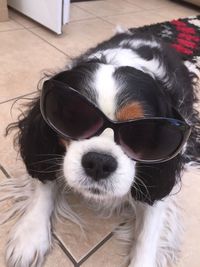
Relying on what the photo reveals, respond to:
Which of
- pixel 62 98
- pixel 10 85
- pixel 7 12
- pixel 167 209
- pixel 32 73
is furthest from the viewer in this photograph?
pixel 7 12

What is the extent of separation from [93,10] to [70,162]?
230 centimetres

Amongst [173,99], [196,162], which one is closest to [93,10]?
[196,162]

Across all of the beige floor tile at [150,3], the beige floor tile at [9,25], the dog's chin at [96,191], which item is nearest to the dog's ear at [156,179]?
the dog's chin at [96,191]

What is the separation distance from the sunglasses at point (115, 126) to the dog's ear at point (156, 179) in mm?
99

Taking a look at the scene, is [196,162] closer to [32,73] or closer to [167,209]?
[167,209]

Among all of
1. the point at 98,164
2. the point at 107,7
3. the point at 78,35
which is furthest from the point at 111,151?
the point at 107,7

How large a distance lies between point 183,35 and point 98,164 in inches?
73.8

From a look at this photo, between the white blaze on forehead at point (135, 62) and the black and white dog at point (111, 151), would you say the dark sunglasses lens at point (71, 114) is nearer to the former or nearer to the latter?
the black and white dog at point (111, 151)

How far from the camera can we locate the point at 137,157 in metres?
0.85

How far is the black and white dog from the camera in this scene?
0.82 metres

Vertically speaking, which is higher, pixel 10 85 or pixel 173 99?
pixel 173 99

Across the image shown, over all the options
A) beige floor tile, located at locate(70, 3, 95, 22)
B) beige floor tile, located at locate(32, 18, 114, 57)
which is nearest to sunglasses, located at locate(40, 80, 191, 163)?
beige floor tile, located at locate(32, 18, 114, 57)

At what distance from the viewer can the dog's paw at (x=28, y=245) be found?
942 millimetres

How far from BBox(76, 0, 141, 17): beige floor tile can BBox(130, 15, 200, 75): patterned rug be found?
0.46 metres
